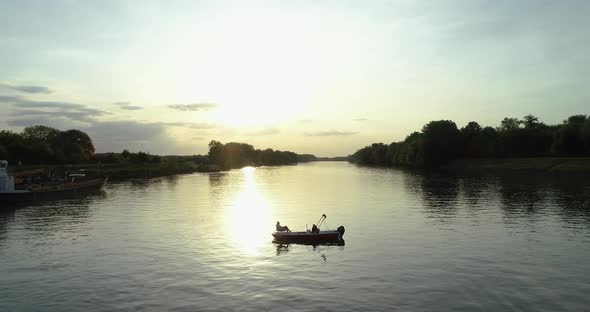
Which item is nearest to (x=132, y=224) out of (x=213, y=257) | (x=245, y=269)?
(x=213, y=257)

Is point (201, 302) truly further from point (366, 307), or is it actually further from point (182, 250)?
point (182, 250)

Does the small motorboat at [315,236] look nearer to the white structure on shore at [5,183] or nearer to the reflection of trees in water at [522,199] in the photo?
the reflection of trees in water at [522,199]

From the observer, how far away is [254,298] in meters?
31.1

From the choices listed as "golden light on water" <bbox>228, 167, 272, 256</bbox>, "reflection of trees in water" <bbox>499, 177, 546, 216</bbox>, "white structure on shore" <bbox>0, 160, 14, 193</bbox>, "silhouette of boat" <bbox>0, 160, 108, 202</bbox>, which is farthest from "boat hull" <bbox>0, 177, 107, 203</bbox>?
"reflection of trees in water" <bbox>499, 177, 546, 216</bbox>

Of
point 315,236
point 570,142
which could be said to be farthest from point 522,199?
point 570,142

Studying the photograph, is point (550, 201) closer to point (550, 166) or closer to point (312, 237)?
point (312, 237)

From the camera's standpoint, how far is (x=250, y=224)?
6475cm

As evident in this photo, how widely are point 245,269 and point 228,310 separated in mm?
10344

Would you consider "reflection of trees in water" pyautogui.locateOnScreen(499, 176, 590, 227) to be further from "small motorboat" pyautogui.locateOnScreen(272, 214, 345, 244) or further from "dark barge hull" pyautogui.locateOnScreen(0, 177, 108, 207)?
"dark barge hull" pyautogui.locateOnScreen(0, 177, 108, 207)

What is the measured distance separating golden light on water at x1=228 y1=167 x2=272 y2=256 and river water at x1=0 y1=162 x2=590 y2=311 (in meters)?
0.35

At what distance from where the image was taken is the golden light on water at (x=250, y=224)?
168 feet

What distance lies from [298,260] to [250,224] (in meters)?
23.4

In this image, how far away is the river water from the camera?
3064 centimetres

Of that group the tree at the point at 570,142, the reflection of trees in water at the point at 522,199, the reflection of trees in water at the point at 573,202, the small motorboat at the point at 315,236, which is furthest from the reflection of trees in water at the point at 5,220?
the tree at the point at 570,142
